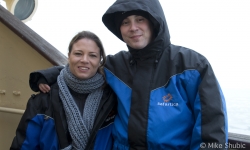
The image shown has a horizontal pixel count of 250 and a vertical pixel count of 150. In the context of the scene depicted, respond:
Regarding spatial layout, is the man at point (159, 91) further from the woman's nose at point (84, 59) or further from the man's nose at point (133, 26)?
the woman's nose at point (84, 59)

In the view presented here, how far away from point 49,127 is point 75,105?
182mm

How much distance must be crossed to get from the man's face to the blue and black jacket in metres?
0.04

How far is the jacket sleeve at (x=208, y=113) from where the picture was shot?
3.53 feet

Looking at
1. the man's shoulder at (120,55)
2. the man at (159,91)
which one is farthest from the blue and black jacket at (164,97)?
the man's shoulder at (120,55)

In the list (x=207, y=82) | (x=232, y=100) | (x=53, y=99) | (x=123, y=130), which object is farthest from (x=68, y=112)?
(x=232, y=100)

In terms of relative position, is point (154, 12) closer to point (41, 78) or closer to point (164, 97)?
point (164, 97)

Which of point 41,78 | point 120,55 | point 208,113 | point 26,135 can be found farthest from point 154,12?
point 26,135

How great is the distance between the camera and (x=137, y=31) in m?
1.36

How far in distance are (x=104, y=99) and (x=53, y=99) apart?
0.96 feet

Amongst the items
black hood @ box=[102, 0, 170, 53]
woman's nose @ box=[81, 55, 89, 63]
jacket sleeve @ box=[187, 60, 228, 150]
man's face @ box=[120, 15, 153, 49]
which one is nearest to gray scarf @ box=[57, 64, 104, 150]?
woman's nose @ box=[81, 55, 89, 63]

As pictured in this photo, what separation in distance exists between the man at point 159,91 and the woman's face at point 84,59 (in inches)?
5.1

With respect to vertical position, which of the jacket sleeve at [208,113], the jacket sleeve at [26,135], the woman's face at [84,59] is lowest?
the jacket sleeve at [26,135]

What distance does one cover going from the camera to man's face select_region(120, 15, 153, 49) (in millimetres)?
1354

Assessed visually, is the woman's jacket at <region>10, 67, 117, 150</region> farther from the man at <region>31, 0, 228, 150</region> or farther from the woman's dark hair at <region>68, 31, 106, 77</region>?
the woman's dark hair at <region>68, 31, 106, 77</region>
